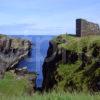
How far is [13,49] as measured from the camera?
368 feet

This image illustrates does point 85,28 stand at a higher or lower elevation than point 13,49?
higher

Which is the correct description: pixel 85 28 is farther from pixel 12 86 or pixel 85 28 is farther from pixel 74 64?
pixel 12 86

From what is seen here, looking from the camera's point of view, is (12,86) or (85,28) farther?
(85,28)

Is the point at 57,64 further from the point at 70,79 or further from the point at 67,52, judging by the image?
the point at 70,79

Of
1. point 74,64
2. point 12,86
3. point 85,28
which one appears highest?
point 85,28

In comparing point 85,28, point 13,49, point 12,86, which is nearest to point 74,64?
point 85,28

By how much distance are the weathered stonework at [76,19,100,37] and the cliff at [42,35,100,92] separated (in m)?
1.36

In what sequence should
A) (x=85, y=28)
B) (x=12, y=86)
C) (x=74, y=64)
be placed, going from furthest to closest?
(x=85, y=28) < (x=74, y=64) < (x=12, y=86)

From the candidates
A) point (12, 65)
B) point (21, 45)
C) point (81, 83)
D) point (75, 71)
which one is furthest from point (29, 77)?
point (21, 45)

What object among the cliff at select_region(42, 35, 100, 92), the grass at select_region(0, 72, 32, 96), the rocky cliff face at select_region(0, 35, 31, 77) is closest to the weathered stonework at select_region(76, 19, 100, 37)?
the cliff at select_region(42, 35, 100, 92)

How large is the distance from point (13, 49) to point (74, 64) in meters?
62.9

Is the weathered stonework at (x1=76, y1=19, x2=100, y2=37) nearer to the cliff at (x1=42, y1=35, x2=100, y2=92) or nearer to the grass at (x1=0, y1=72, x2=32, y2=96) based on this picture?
the cliff at (x1=42, y1=35, x2=100, y2=92)

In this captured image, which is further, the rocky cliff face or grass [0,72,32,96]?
the rocky cliff face

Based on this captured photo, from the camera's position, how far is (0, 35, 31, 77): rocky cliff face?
108537mm
